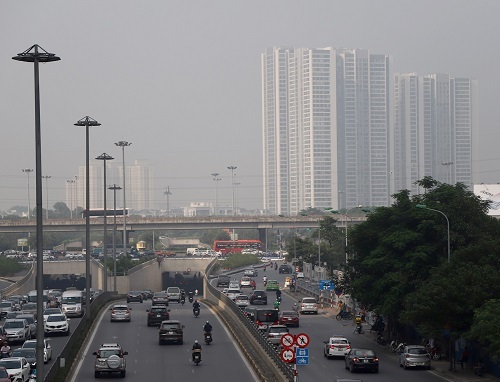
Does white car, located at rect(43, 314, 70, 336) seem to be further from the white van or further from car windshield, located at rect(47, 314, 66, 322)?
the white van

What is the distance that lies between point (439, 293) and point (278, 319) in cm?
2186

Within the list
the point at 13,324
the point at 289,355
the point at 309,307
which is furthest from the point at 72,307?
the point at 289,355

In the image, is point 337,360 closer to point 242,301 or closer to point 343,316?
point 343,316

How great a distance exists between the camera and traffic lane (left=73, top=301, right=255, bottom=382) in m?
43.0

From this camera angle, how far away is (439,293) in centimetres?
4609

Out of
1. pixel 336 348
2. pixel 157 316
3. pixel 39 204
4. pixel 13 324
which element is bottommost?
pixel 157 316

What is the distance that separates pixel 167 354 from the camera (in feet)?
166

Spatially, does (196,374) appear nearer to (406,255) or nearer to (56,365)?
(56,365)

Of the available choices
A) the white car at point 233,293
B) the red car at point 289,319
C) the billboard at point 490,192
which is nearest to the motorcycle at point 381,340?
the red car at point 289,319

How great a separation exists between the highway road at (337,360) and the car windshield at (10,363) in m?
11.4

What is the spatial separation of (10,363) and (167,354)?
13912mm

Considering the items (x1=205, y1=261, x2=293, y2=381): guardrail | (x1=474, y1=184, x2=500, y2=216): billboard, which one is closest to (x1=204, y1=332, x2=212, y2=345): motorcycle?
(x1=205, y1=261, x2=293, y2=381): guardrail

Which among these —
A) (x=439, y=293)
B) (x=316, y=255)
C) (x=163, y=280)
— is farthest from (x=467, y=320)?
(x=163, y=280)

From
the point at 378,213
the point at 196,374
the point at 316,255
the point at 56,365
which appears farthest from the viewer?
the point at 316,255
